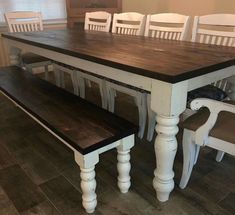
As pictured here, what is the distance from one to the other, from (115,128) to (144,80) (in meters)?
0.30

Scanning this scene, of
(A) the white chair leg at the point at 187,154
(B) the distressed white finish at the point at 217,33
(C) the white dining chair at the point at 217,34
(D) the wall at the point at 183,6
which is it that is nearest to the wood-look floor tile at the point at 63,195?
(A) the white chair leg at the point at 187,154

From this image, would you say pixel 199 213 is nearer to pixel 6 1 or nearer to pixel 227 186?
pixel 227 186

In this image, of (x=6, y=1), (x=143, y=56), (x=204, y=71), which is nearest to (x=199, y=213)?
(x=204, y=71)

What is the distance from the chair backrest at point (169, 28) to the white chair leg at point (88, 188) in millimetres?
1371

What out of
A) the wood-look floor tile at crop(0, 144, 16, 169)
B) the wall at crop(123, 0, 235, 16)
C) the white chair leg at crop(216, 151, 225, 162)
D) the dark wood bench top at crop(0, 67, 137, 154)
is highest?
the wall at crop(123, 0, 235, 16)

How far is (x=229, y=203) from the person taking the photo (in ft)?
4.71

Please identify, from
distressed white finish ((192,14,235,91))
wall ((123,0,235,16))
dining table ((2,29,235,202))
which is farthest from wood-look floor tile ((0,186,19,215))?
wall ((123,0,235,16))

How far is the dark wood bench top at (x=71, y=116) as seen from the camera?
1281 mm

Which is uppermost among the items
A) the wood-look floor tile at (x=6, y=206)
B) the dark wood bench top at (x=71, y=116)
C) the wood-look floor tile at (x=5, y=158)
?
the dark wood bench top at (x=71, y=116)

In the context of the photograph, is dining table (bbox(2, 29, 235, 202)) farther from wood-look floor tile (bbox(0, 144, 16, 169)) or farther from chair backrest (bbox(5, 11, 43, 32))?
chair backrest (bbox(5, 11, 43, 32))

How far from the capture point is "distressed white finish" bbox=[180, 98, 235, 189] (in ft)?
3.82

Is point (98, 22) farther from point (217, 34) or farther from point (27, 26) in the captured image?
point (217, 34)

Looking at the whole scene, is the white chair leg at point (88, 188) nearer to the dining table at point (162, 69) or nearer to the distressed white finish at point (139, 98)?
the dining table at point (162, 69)

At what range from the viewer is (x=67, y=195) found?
1.54m
